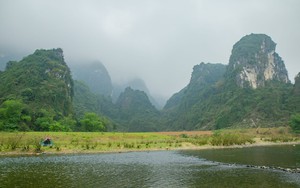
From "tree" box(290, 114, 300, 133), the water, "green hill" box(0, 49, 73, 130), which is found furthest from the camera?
"tree" box(290, 114, 300, 133)

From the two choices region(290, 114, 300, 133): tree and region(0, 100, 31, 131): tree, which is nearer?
region(0, 100, 31, 131): tree

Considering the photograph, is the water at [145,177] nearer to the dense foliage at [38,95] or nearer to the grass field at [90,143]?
the grass field at [90,143]

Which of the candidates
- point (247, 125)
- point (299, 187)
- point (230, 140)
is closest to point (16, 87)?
point (230, 140)

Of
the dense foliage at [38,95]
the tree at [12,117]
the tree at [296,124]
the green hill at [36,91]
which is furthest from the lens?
the tree at [296,124]

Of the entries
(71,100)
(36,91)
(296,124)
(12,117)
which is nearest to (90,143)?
(12,117)

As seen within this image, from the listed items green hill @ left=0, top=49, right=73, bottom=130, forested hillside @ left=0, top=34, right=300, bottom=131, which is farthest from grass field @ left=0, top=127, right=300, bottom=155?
green hill @ left=0, top=49, right=73, bottom=130

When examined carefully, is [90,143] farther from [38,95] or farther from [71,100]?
[71,100]

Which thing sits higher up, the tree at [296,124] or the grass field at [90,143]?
the tree at [296,124]

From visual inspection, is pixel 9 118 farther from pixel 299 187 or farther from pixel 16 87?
pixel 299 187

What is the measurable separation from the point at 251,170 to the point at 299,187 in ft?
27.3

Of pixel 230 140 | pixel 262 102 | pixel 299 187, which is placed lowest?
pixel 299 187

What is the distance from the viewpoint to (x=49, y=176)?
25.2 meters

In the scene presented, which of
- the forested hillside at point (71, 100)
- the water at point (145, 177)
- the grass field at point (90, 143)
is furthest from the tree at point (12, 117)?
the water at point (145, 177)

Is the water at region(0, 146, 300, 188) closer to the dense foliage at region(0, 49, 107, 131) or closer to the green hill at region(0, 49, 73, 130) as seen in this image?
the dense foliage at region(0, 49, 107, 131)
